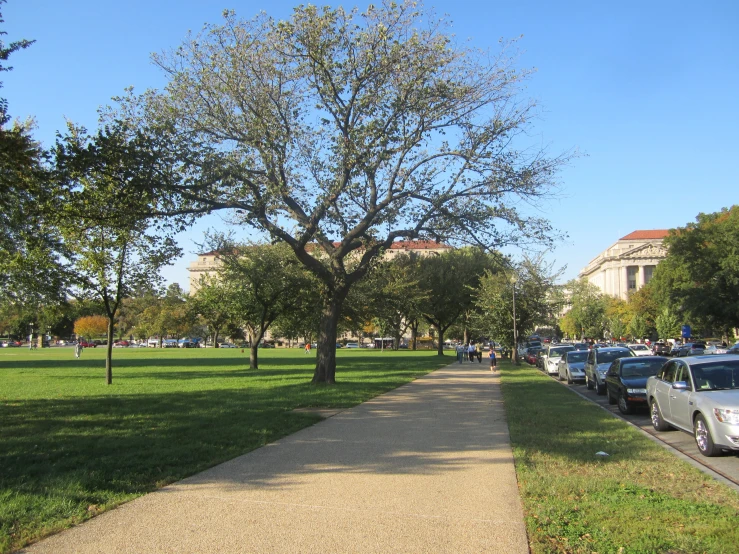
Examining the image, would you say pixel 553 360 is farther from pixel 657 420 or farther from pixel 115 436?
pixel 115 436

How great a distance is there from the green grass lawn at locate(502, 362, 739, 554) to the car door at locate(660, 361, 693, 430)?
0.60 meters

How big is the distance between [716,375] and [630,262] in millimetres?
114358

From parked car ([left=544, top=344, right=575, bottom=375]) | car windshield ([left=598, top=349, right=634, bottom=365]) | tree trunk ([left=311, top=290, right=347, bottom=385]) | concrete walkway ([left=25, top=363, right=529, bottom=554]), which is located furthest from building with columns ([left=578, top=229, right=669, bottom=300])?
concrete walkway ([left=25, top=363, right=529, bottom=554])

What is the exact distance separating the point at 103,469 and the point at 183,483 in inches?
47.5

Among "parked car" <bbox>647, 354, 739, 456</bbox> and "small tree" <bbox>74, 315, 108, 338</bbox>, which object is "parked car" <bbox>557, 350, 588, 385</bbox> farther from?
"small tree" <bbox>74, 315, 108, 338</bbox>

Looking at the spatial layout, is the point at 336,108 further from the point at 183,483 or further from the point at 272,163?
the point at 183,483

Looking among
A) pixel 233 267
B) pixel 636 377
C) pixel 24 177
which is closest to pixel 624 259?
pixel 233 267

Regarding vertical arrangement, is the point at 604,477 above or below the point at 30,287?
below

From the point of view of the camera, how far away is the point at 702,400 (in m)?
8.82

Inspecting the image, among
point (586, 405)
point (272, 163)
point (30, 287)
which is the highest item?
point (272, 163)

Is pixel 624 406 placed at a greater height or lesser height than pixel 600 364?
lesser

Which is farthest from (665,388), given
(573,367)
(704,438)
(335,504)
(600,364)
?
(573,367)

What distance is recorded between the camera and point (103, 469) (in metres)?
7.16

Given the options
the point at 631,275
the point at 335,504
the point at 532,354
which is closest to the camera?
the point at 335,504
